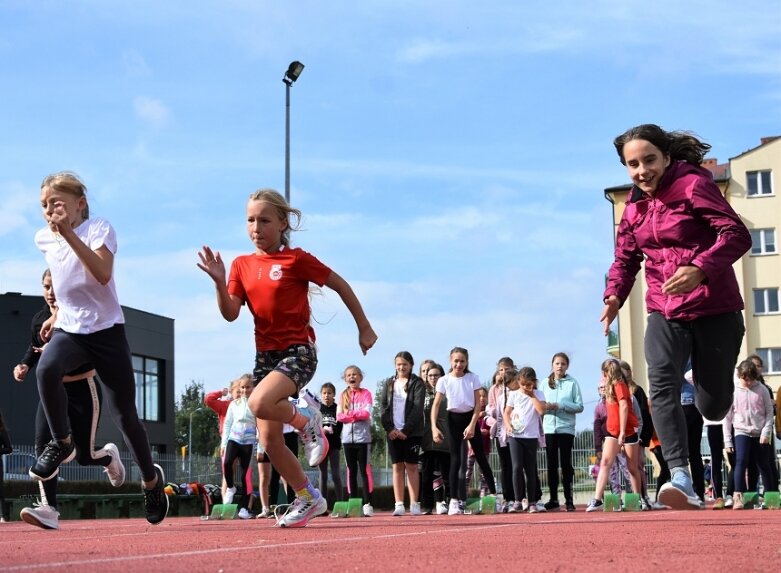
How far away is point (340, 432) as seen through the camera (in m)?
17.6

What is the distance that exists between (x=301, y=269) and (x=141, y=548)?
2990 millimetres

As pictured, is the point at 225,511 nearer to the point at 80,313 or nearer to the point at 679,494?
the point at 80,313

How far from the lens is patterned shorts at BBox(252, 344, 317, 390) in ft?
27.9

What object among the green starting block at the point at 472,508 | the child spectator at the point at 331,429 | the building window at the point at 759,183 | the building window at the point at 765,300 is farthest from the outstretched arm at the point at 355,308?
the building window at the point at 759,183

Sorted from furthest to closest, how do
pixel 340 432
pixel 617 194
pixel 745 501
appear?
pixel 617 194 < pixel 340 432 < pixel 745 501

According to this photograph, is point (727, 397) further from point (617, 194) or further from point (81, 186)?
point (617, 194)

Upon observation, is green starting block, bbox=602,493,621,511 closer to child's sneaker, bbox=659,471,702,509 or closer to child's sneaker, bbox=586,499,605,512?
child's sneaker, bbox=586,499,605,512

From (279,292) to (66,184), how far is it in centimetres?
159

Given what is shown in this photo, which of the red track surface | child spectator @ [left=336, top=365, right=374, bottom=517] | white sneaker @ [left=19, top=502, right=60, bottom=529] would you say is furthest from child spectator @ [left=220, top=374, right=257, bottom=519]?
the red track surface

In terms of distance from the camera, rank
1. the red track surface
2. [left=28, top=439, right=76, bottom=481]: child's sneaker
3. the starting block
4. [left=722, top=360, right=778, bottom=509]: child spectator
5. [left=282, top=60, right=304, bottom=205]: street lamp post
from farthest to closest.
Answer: [left=282, top=60, right=304, bottom=205]: street lamp post → [left=722, top=360, right=778, bottom=509]: child spectator → the starting block → [left=28, top=439, right=76, bottom=481]: child's sneaker → the red track surface

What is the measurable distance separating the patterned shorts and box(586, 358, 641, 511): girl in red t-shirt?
7.13 m

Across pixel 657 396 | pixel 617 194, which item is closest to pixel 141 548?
pixel 657 396

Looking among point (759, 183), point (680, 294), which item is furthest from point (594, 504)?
point (759, 183)

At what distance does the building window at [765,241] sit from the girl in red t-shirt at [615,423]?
171ft
